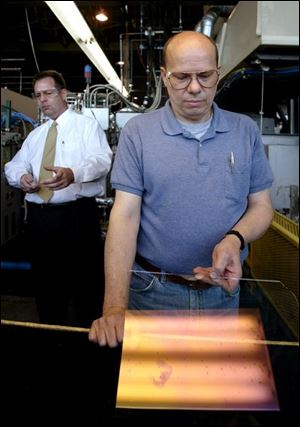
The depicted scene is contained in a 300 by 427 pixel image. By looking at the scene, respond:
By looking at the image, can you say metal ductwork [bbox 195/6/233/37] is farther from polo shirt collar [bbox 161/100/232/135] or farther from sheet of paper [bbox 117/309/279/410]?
sheet of paper [bbox 117/309/279/410]

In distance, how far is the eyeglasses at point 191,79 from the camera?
853 millimetres

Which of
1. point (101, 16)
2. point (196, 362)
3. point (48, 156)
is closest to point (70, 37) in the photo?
point (101, 16)

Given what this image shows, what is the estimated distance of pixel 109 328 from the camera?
0.88 m

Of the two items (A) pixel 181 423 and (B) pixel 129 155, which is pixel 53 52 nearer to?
(B) pixel 129 155

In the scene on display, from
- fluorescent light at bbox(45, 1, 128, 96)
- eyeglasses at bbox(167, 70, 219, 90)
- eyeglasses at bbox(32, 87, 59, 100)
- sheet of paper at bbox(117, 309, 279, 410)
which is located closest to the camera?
sheet of paper at bbox(117, 309, 279, 410)

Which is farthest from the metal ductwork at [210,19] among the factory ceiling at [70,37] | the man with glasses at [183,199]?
the man with glasses at [183,199]

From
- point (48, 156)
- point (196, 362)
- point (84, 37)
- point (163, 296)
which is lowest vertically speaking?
point (196, 362)

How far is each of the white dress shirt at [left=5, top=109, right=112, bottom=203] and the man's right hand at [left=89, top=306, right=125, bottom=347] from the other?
34 cm

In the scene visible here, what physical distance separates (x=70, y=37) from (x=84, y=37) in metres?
0.05

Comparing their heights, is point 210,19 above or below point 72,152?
above

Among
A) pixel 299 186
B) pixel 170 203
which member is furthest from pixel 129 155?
pixel 299 186

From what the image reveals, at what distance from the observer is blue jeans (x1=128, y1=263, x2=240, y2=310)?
974 millimetres

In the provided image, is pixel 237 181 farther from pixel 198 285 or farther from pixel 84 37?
pixel 84 37

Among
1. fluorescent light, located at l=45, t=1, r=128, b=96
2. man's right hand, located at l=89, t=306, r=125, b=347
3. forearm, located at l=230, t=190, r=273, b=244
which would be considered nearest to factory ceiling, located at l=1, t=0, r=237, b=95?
fluorescent light, located at l=45, t=1, r=128, b=96
